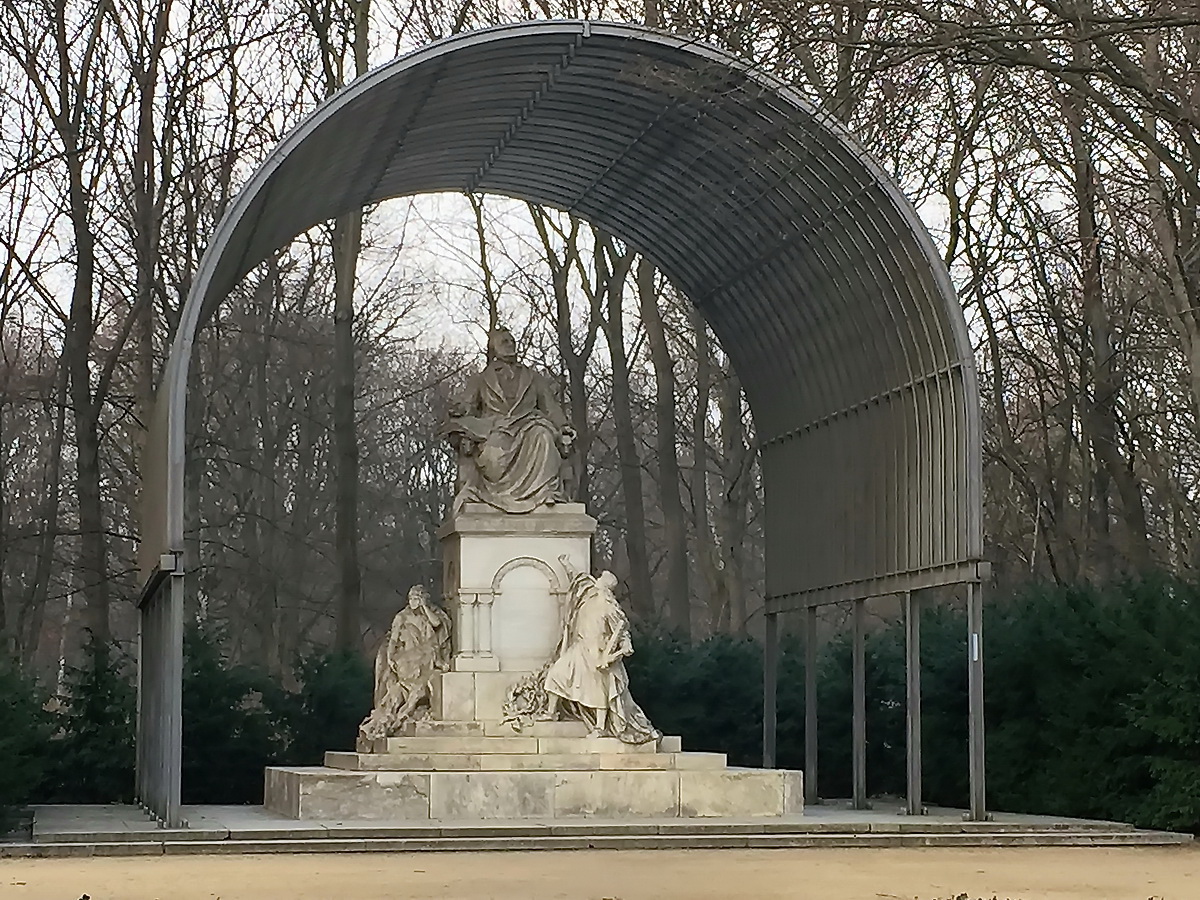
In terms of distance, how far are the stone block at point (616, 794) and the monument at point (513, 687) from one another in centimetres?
1

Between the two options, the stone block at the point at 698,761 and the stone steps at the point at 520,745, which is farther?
the stone steps at the point at 520,745

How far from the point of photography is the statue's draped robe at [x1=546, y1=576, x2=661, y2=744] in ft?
64.6

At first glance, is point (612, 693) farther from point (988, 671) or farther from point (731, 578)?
point (731, 578)

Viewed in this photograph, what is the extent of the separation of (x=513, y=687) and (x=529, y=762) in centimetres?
117

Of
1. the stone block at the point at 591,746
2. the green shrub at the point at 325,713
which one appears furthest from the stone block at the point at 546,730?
the green shrub at the point at 325,713

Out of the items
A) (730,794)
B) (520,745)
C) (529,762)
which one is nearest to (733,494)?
(520,745)

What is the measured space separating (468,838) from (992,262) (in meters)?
15.0

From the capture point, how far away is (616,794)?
18688mm

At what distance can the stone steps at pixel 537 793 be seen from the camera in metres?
18.3

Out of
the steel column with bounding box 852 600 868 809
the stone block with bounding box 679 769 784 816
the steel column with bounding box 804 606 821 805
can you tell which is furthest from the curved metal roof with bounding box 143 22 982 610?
the stone block with bounding box 679 769 784 816

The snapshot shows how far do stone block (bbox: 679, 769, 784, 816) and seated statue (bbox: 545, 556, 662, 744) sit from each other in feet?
3.11

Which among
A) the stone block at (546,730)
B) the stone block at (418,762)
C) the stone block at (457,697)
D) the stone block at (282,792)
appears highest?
the stone block at (457,697)

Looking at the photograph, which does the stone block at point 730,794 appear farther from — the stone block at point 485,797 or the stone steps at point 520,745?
the stone block at point 485,797

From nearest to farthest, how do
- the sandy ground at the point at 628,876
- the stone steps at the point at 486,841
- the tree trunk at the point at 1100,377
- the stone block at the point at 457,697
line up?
1. the sandy ground at the point at 628,876
2. the stone steps at the point at 486,841
3. the stone block at the point at 457,697
4. the tree trunk at the point at 1100,377
